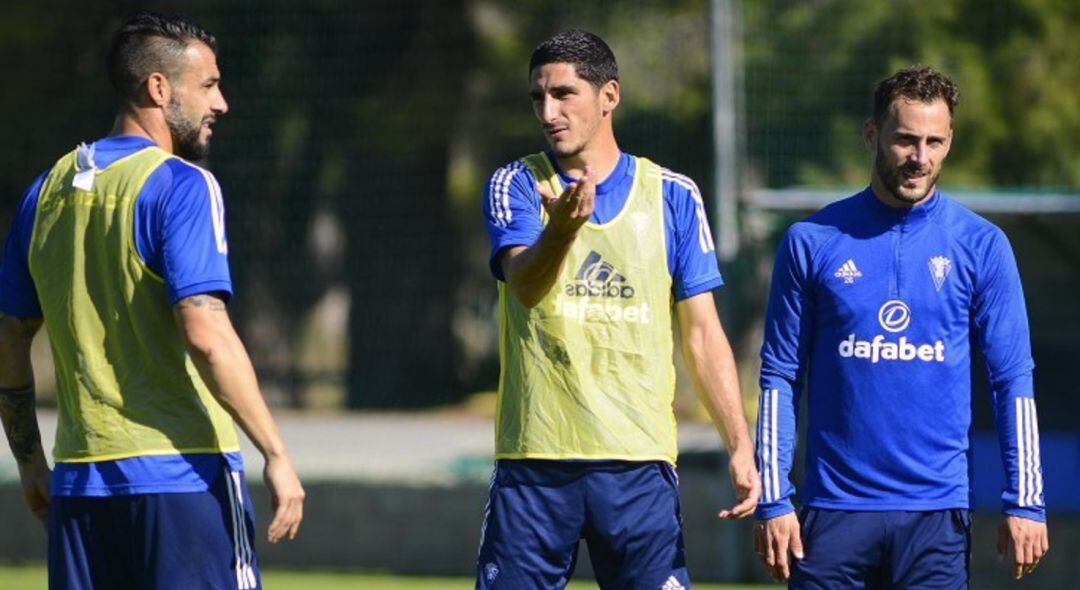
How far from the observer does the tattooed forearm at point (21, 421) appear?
5.59 meters

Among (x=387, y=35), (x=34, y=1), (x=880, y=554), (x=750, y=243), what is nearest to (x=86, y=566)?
(x=880, y=554)

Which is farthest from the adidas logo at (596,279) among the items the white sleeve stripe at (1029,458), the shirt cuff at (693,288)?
the white sleeve stripe at (1029,458)

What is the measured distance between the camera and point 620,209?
5859 millimetres

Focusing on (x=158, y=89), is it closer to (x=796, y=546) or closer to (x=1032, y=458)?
(x=796, y=546)

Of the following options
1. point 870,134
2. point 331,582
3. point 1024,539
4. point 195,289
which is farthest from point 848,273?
point 331,582

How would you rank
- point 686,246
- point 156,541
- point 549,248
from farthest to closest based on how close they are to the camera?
point 686,246 → point 549,248 → point 156,541

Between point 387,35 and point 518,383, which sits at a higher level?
point 387,35

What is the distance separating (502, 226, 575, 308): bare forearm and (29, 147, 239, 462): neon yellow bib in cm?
95

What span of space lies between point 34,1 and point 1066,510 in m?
9.60

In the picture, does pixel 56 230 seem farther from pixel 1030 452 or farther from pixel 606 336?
pixel 1030 452

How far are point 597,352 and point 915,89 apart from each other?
1.22 meters

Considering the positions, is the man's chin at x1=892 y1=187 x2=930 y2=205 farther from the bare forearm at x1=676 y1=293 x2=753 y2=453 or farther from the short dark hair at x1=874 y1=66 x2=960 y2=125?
the bare forearm at x1=676 y1=293 x2=753 y2=453

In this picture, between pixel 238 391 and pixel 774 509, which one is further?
pixel 774 509

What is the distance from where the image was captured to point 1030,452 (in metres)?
5.56
